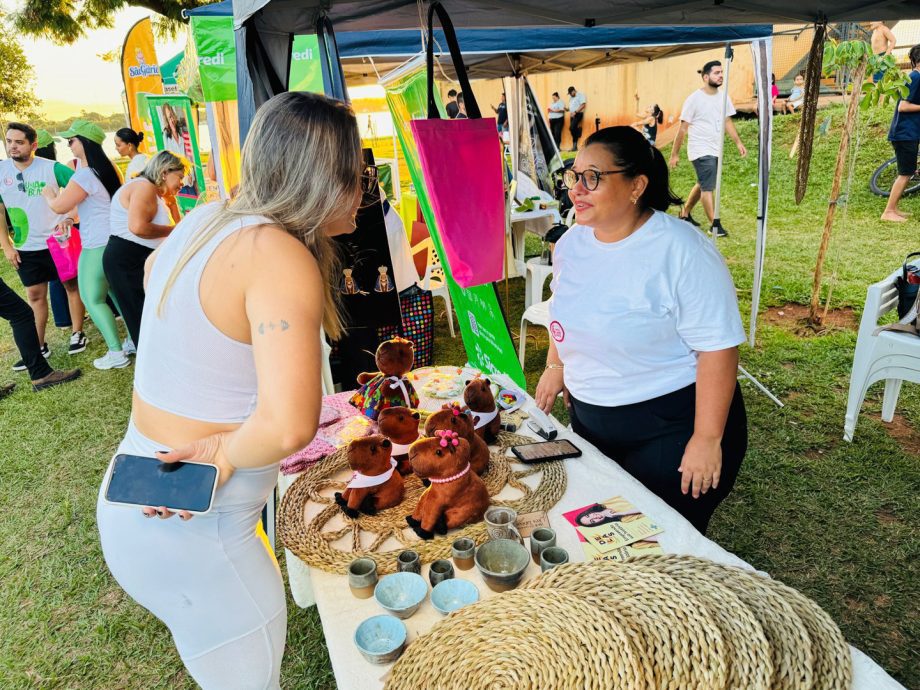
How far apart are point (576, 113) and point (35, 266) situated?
13.9 meters

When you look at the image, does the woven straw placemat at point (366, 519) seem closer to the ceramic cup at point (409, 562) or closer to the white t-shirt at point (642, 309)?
the ceramic cup at point (409, 562)

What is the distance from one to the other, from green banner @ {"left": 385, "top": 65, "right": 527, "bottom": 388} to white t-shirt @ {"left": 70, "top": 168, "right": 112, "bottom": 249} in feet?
12.0

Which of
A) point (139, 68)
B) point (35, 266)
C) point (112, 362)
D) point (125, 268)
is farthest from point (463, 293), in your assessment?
point (139, 68)

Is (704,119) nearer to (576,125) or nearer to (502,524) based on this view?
(502,524)

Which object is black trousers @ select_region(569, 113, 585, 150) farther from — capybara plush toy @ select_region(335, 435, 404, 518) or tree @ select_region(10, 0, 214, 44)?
capybara plush toy @ select_region(335, 435, 404, 518)

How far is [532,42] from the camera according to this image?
15.5 ft

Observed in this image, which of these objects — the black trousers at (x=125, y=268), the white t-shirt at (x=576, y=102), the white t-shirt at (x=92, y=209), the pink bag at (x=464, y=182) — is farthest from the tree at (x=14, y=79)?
the pink bag at (x=464, y=182)

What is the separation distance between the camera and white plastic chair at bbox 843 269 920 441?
2844 millimetres

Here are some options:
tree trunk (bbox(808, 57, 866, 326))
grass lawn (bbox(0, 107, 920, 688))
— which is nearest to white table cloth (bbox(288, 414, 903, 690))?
grass lawn (bbox(0, 107, 920, 688))

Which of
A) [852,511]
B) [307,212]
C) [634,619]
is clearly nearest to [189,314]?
[307,212]

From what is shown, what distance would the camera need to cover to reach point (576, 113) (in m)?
15.6

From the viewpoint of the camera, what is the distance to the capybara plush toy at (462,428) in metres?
1.73

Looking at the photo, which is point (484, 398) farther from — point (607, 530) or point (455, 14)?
point (455, 14)

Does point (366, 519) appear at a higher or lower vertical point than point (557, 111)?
lower
